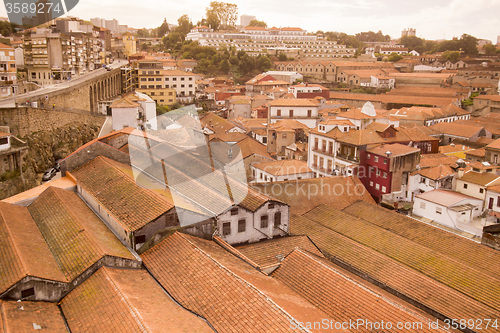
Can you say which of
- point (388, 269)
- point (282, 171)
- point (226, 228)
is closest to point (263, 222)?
point (226, 228)

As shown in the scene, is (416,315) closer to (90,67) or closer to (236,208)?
(236,208)

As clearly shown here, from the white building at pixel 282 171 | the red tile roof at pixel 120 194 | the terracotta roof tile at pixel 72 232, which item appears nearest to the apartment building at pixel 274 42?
the white building at pixel 282 171

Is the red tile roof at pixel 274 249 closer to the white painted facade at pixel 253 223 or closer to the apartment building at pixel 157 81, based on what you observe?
the white painted facade at pixel 253 223

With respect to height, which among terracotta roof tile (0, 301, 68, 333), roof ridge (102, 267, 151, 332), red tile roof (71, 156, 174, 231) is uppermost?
red tile roof (71, 156, 174, 231)

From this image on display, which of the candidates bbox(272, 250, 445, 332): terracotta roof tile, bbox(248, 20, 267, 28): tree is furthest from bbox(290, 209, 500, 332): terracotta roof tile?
bbox(248, 20, 267, 28): tree

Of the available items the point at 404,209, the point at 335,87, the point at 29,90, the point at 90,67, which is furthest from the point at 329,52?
the point at 404,209

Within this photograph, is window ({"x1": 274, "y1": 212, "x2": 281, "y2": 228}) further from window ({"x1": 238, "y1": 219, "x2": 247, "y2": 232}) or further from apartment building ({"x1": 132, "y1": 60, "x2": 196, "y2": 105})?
apartment building ({"x1": 132, "y1": 60, "x2": 196, "y2": 105})
